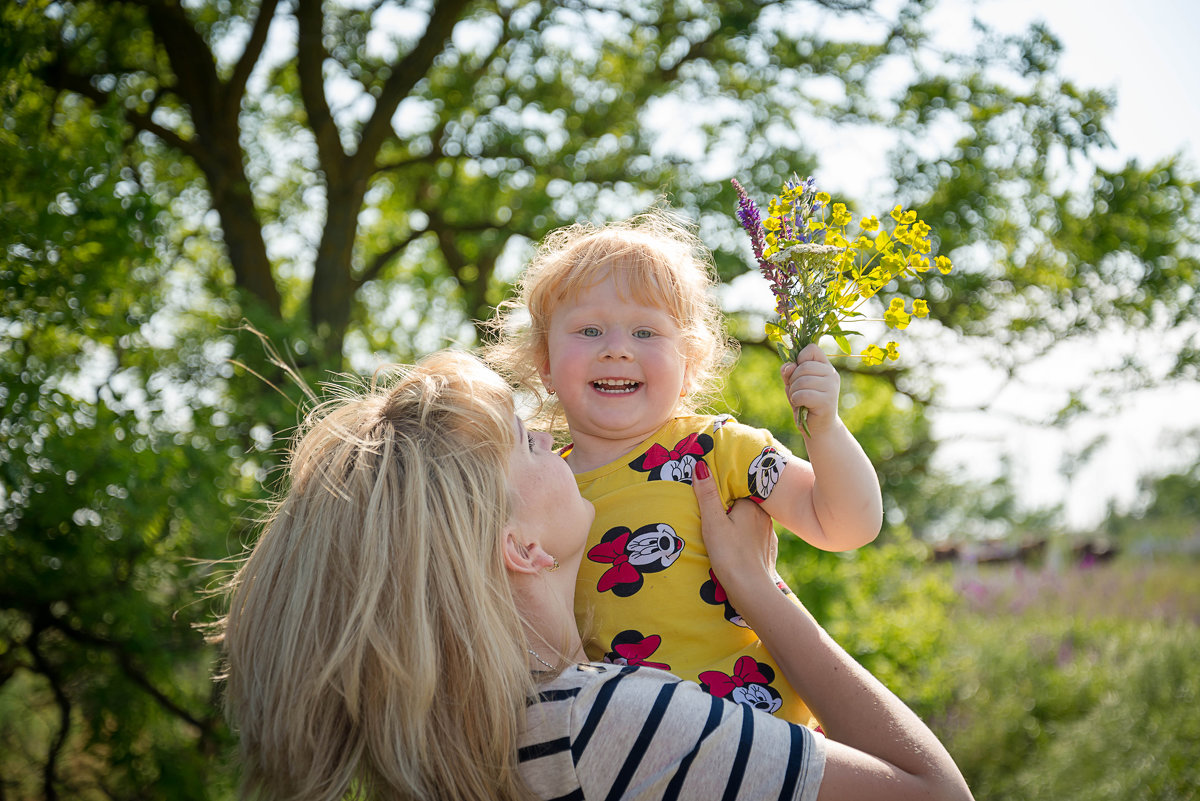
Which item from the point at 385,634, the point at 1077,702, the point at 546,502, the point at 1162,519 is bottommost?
the point at 1077,702

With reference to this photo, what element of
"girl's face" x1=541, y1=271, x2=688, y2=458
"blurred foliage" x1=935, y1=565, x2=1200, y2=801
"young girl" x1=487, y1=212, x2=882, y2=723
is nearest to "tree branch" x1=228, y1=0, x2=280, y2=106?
"young girl" x1=487, y1=212, x2=882, y2=723

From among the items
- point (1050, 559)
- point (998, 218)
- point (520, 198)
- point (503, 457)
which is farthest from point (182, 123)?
point (1050, 559)

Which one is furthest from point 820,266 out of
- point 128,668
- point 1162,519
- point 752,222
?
point 1162,519

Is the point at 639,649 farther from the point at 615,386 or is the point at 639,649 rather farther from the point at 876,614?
the point at 876,614

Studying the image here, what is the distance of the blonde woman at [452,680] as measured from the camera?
140 cm

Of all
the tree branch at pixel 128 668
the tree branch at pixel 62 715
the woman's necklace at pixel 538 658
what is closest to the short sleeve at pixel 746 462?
the woman's necklace at pixel 538 658

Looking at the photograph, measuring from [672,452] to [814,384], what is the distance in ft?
1.88

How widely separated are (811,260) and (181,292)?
20.4ft

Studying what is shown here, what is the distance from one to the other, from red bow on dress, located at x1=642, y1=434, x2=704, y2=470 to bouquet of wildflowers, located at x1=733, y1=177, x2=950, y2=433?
445mm

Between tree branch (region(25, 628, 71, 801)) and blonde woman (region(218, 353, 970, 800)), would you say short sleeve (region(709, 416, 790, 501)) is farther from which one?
tree branch (region(25, 628, 71, 801))

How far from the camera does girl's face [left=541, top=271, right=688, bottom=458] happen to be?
85.0 inches

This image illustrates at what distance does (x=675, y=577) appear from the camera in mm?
2008

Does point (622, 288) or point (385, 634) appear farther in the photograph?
point (622, 288)

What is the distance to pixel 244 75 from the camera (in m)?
5.73
